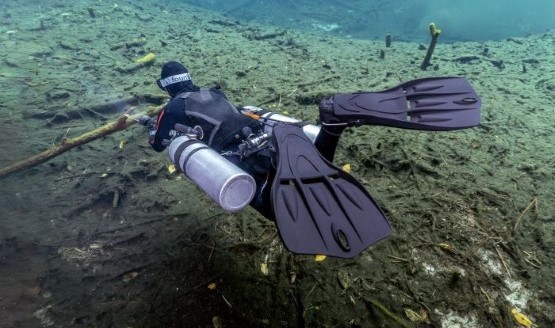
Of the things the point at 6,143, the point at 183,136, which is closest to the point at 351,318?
the point at 183,136

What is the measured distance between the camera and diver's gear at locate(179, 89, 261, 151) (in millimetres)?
4012

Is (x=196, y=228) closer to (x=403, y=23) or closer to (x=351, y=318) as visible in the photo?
(x=351, y=318)

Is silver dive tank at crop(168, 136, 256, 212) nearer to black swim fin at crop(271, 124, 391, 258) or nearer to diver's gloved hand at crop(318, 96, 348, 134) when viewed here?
black swim fin at crop(271, 124, 391, 258)

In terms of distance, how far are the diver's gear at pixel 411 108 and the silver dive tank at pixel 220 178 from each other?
1136mm

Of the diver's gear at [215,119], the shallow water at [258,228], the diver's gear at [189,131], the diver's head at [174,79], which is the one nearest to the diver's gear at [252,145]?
the diver's gear at [215,119]

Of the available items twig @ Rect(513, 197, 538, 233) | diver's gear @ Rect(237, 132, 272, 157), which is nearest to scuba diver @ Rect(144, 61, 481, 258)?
diver's gear @ Rect(237, 132, 272, 157)

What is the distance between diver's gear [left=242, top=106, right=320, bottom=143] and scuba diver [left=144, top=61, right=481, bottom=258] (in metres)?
0.02

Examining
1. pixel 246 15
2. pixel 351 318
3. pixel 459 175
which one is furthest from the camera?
pixel 246 15

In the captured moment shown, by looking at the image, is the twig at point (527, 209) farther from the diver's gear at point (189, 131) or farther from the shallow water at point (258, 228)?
the diver's gear at point (189, 131)

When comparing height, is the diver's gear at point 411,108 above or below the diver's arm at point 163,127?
above

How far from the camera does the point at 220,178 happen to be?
9.43ft

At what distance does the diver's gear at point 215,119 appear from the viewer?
4.01m

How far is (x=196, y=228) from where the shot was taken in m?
4.66

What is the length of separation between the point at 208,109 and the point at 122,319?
2696 mm
